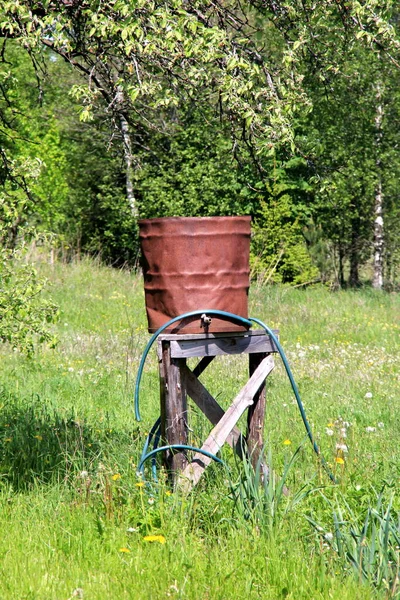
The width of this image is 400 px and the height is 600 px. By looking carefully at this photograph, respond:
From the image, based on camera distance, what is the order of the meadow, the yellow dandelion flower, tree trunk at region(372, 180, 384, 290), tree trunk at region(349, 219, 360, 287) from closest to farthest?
the meadow, the yellow dandelion flower, tree trunk at region(372, 180, 384, 290), tree trunk at region(349, 219, 360, 287)

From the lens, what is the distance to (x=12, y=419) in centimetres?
585

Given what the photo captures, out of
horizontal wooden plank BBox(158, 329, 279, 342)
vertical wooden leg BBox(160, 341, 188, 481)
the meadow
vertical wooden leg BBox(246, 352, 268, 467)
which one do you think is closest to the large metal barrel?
horizontal wooden plank BBox(158, 329, 279, 342)

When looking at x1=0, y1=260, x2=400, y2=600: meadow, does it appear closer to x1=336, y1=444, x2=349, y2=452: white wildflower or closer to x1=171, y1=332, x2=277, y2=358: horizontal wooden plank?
x1=336, y1=444, x2=349, y2=452: white wildflower

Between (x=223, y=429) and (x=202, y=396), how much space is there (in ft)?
0.82

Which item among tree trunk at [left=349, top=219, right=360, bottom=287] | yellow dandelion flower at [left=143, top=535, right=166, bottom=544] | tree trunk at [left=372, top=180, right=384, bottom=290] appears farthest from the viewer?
tree trunk at [left=349, top=219, right=360, bottom=287]

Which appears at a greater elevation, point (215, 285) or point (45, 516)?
point (215, 285)

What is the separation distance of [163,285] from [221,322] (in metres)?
0.36

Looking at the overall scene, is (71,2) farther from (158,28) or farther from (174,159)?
(174,159)

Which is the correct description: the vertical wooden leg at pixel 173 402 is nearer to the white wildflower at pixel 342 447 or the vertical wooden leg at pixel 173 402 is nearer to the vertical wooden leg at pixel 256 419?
the vertical wooden leg at pixel 256 419

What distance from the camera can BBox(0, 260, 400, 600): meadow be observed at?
3182mm

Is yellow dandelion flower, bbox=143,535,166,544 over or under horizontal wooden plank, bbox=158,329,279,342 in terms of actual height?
under

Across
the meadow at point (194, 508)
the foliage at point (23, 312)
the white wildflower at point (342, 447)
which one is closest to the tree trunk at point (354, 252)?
the meadow at point (194, 508)

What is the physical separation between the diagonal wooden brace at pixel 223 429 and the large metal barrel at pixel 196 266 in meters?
0.29

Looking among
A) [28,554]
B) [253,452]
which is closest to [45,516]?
[28,554]
